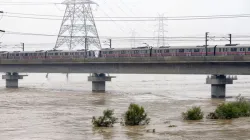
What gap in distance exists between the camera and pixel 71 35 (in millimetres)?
85125

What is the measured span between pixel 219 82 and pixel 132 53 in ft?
56.0

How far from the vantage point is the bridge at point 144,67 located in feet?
196

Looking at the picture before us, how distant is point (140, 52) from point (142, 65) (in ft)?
13.2

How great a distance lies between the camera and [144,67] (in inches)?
2739

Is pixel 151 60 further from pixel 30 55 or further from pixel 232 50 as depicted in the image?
pixel 30 55

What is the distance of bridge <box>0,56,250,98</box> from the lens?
59.7 meters

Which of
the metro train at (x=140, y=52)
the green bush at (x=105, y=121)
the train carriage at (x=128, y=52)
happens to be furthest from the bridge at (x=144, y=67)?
the green bush at (x=105, y=121)

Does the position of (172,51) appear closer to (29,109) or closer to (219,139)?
(29,109)

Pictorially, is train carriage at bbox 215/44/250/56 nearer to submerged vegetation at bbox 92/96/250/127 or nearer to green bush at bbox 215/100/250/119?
submerged vegetation at bbox 92/96/250/127

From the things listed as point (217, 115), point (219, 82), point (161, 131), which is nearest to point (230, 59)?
point (219, 82)

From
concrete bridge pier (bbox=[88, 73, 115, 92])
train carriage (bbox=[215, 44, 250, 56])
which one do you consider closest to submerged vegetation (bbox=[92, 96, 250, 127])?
train carriage (bbox=[215, 44, 250, 56])

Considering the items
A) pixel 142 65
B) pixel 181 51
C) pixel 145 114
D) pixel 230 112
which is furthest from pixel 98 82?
pixel 230 112

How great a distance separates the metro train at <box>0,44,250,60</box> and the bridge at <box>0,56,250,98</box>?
231 cm

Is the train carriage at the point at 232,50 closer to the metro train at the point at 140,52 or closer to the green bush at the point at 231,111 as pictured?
the metro train at the point at 140,52
